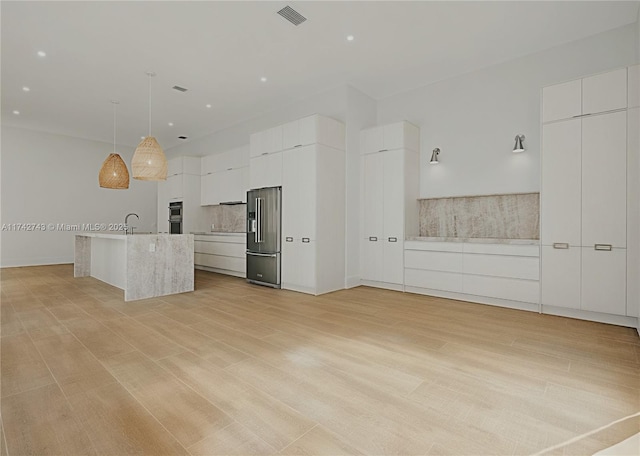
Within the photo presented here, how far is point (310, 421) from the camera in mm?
1674

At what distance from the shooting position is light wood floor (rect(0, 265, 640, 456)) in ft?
5.02

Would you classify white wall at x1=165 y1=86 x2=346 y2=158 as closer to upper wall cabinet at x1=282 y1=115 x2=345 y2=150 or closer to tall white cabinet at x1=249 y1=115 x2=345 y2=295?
upper wall cabinet at x1=282 y1=115 x2=345 y2=150

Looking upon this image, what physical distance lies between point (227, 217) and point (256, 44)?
435cm

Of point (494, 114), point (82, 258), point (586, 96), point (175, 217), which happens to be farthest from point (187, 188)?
point (586, 96)

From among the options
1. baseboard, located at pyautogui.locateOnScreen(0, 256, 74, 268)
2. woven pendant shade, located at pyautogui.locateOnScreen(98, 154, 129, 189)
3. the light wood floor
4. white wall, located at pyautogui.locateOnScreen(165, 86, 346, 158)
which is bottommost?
the light wood floor

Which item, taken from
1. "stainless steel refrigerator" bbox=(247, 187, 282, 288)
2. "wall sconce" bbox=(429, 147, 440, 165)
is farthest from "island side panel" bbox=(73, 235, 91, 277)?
"wall sconce" bbox=(429, 147, 440, 165)

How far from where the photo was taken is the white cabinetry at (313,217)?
4805mm

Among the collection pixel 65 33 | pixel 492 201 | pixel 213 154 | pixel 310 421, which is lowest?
pixel 310 421

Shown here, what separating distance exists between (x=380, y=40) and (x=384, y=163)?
175 cm

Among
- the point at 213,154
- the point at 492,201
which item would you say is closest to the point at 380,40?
the point at 492,201

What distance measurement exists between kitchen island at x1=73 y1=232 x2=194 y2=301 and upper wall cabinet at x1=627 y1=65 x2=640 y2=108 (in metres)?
5.37

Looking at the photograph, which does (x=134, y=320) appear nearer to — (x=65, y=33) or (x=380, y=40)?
(x=65, y=33)

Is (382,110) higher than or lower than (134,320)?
higher

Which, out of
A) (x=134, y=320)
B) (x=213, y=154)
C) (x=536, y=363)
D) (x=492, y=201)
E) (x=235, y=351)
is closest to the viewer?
(x=536, y=363)
